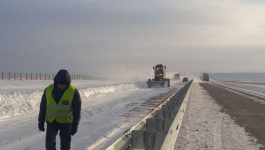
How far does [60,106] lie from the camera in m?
5.55

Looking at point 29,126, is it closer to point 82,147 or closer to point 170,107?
point 82,147

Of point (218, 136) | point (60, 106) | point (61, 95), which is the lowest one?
point (218, 136)

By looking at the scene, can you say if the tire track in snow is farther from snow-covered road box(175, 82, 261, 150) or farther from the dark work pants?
the dark work pants

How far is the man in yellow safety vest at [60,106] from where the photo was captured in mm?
5496

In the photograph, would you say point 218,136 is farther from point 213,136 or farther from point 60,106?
point 60,106

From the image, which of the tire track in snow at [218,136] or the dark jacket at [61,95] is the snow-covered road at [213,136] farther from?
the dark jacket at [61,95]

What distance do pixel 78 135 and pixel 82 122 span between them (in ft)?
8.75

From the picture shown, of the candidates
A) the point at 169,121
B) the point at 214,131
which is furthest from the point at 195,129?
the point at 169,121

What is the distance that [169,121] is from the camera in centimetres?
791

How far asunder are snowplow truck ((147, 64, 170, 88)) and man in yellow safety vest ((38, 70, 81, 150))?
1697 inches

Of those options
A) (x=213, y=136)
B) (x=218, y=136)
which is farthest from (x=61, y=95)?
(x=218, y=136)

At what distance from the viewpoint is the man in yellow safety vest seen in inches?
216

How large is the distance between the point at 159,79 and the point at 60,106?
1815 inches

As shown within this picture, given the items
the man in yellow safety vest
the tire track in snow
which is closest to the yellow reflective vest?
the man in yellow safety vest
